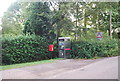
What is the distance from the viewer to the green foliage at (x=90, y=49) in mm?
13027

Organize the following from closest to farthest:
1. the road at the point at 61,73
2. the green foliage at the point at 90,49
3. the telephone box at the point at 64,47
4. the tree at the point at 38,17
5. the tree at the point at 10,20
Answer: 1. the road at the point at 61,73
2. the green foliage at the point at 90,49
3. the telephone box at the point at 64,47
4. the tree at the point at 38,17
5. the tree at the point at 10,20

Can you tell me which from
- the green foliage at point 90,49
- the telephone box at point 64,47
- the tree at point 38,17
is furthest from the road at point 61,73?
the tree at point 38,17

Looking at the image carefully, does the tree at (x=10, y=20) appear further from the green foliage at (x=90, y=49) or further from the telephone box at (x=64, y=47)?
the green foliage at (x=90, y=49)

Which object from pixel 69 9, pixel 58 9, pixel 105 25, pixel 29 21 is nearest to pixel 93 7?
pixel 69 9

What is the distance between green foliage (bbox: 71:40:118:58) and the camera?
13.0 m

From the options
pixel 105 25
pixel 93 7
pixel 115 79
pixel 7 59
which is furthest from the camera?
pixel 105 25

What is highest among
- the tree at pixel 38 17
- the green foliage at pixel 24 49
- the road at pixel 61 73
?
the tree at pixel 38 17

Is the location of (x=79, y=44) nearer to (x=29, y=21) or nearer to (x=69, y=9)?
(x=69, y=9)

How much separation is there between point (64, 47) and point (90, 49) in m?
Result: 2.49

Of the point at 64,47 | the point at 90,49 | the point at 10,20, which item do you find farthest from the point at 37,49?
the point at 10,20

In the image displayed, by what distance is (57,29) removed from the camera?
13.7 meters

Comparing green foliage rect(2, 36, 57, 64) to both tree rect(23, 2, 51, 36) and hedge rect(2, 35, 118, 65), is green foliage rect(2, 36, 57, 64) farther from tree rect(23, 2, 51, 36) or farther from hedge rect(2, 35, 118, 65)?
tree rect(23, 2, 51, 36)

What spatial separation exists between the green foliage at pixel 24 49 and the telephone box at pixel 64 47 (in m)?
1.28

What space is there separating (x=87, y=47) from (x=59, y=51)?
9.12 ft
